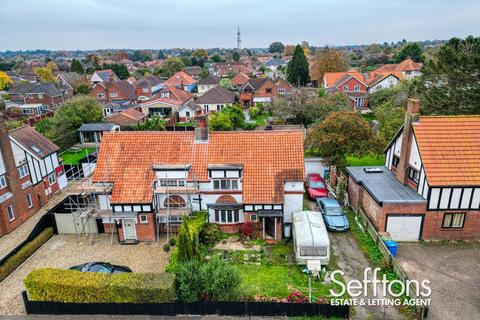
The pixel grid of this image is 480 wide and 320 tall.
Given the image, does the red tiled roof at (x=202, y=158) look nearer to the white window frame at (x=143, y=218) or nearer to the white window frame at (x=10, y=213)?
the white window frame at (x=143, y=218)

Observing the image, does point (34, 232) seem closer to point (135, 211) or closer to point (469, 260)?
point (135, 211)

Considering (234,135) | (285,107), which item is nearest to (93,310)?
(234,135)

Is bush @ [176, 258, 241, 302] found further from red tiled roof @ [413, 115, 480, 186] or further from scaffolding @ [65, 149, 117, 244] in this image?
red tiled roof @ [413, 115, 480, 186]

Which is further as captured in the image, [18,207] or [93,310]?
[18,207]

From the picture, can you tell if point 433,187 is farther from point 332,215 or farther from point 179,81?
point 179,81

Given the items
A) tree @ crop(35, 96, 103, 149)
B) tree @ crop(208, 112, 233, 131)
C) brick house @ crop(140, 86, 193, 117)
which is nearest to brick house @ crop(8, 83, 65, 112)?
brick house @ crop(140, 86, 193, 117)

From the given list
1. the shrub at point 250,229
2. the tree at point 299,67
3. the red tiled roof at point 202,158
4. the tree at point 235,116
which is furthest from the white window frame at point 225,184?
the tree at point 299,67

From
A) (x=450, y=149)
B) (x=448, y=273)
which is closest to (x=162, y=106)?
(x=450, y=149)
